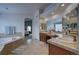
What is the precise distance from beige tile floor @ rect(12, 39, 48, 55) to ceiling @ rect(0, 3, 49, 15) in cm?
47

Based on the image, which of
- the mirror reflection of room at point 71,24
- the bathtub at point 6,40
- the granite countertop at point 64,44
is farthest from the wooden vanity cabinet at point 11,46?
the mirror reflection of room at point 71,24

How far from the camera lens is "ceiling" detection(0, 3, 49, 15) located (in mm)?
1900

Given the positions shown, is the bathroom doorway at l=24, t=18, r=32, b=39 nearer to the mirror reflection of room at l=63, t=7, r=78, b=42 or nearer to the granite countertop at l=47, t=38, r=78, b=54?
the granite countertop at l=47, t=38, r=78, b=54

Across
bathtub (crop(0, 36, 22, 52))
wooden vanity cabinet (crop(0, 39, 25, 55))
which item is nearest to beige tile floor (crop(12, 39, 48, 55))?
wooden vanity cabinet (crop(0, 39, 25, 55))

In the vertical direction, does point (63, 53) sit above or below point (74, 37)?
below

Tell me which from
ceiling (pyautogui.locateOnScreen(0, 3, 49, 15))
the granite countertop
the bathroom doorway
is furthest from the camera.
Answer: the bathroom doorway

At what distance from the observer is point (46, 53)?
1907 millimetres

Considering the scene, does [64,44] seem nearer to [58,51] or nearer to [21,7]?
[58,51]

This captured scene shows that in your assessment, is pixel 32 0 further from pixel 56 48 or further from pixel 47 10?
pixel 56 48

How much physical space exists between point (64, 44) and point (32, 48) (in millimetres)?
488
